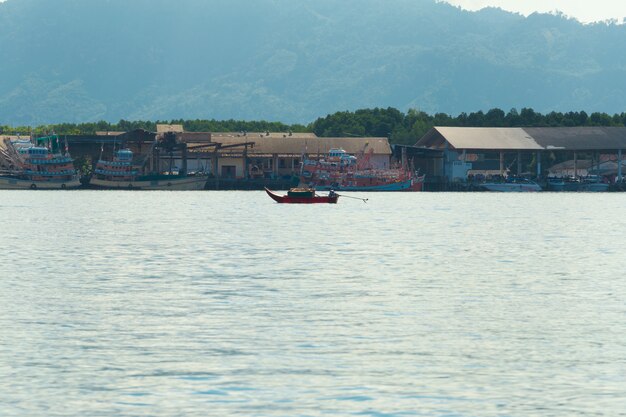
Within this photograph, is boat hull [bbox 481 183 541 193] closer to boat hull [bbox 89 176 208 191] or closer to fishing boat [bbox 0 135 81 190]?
boat hull [bbox 89 176 208 191]

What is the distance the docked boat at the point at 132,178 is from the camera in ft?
625

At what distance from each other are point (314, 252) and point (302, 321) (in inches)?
1030

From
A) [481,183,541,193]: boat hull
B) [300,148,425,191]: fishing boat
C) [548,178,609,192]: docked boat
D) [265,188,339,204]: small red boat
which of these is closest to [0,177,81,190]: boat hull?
[300,148,425,191]: fishing boat

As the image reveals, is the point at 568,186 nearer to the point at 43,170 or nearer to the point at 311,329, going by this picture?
the point at 43,170

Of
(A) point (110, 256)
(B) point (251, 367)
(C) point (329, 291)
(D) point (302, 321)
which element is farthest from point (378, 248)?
(B) point (251, 367)

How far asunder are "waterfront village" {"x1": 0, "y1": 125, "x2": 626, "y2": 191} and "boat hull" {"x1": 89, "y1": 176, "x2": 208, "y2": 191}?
0.15m

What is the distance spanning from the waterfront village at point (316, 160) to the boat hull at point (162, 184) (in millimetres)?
147

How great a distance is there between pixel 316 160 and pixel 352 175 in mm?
6913

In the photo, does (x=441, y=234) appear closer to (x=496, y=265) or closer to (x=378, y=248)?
(x=378, y=248)

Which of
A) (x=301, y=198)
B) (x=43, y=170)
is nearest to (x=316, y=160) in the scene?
(x=43, y=170)

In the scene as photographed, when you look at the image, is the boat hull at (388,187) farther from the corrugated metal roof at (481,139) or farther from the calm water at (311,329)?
the calm water at (311,329)

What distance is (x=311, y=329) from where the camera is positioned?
31172 mm

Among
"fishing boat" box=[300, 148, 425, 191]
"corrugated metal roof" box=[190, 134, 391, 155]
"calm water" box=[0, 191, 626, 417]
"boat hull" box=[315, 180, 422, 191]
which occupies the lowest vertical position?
A: "calm water" box=[0, 191, 626, 417]

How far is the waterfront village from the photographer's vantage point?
18638 centimetres
